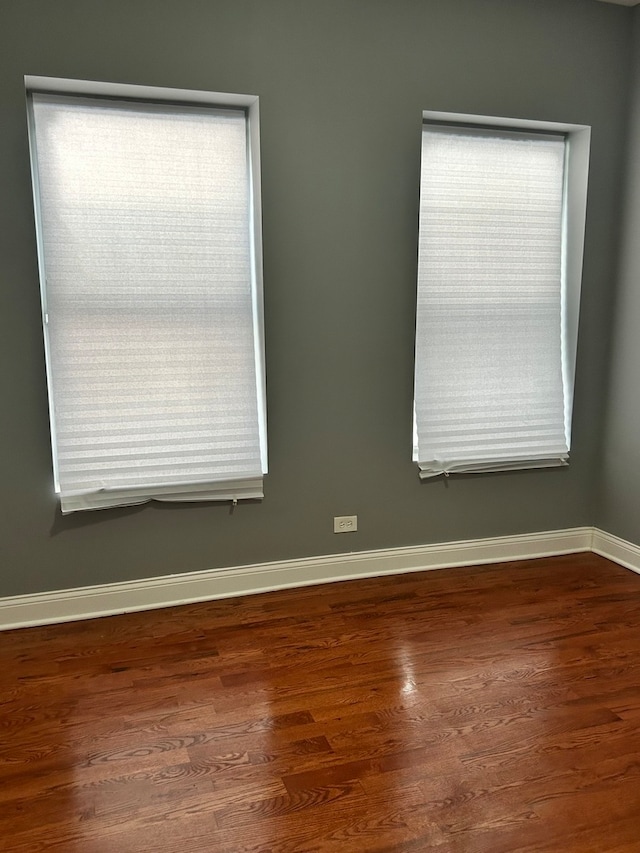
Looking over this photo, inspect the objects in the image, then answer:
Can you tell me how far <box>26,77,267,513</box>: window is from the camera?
117 inches

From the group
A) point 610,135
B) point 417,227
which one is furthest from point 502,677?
point 610,135

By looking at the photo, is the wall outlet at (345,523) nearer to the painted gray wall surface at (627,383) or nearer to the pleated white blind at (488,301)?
the pleated white blind at (488,301)

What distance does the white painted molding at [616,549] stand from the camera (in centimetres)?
377

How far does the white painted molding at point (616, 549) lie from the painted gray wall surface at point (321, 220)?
69 centimetres

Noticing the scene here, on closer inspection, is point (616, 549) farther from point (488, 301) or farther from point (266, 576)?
point (266, 576)

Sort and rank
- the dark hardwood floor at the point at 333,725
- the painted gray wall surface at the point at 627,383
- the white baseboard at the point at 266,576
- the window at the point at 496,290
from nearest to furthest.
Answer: the dark hardwood floor at the point at 333,725 < the white baseboard at the point at 266,576 < the window at the point at 496,290 < the painted gray wall surface at the point at 627,383

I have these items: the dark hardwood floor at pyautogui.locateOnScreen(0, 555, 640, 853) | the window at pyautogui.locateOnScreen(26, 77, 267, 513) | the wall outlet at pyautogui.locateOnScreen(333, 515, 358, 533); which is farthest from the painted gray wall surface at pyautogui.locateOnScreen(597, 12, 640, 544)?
the window at pyautogui.locateOnScreen(26, 77, 267, 513)

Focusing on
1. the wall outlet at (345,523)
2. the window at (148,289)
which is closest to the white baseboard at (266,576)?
the wall outlet at (345,523)

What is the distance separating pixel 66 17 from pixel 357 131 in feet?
4.32

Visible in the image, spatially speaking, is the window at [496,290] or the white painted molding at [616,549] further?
the white painted molding at [616,549]

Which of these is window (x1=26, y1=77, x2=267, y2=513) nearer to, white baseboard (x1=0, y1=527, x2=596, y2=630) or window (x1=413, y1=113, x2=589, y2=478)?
white baseboard (x1=0, y1=527, x2=596, y2=630)

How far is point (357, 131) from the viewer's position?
3256 millimetres

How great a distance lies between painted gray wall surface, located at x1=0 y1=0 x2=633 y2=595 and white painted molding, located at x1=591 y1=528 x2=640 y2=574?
693 mm

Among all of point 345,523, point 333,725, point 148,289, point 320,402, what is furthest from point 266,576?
point 148,289
